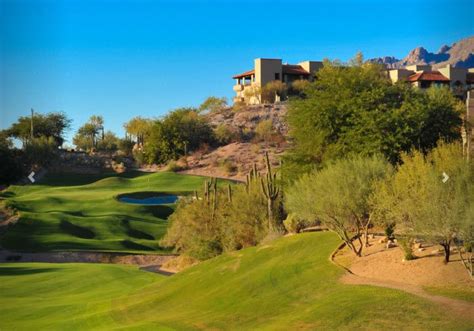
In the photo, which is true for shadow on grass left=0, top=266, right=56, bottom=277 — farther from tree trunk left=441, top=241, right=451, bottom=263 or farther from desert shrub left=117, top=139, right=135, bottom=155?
desert shrub left=117, top=139, right=135, bottom=155

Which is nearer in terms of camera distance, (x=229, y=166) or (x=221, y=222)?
(x=221, y=222)

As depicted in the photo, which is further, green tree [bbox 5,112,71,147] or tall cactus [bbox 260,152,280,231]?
green tree [bbox 5,112,71,147]

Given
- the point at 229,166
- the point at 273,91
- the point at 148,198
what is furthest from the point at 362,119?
the point at 273,91

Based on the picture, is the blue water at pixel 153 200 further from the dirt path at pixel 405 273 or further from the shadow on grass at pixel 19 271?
the dirt path at pixel 405 273

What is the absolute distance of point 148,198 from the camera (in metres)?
85.2

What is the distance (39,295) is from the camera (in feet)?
126

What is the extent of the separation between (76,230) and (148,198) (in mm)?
19997

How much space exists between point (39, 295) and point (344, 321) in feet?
74.3

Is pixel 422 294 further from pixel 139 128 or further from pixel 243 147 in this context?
pixel 139 128

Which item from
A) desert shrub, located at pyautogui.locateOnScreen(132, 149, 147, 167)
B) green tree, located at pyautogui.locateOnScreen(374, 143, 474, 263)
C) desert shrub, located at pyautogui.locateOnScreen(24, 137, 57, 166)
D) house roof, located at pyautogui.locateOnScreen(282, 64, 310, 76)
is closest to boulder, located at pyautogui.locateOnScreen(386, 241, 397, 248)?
green tree, located at pyautogui.locateOnScreen(374, 143, 474, 263)

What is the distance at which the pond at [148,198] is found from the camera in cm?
8344

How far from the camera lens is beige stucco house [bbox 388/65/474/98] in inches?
5103

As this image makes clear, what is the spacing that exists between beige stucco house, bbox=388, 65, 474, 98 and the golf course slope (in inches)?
3860

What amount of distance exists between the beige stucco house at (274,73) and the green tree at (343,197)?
106955mm
